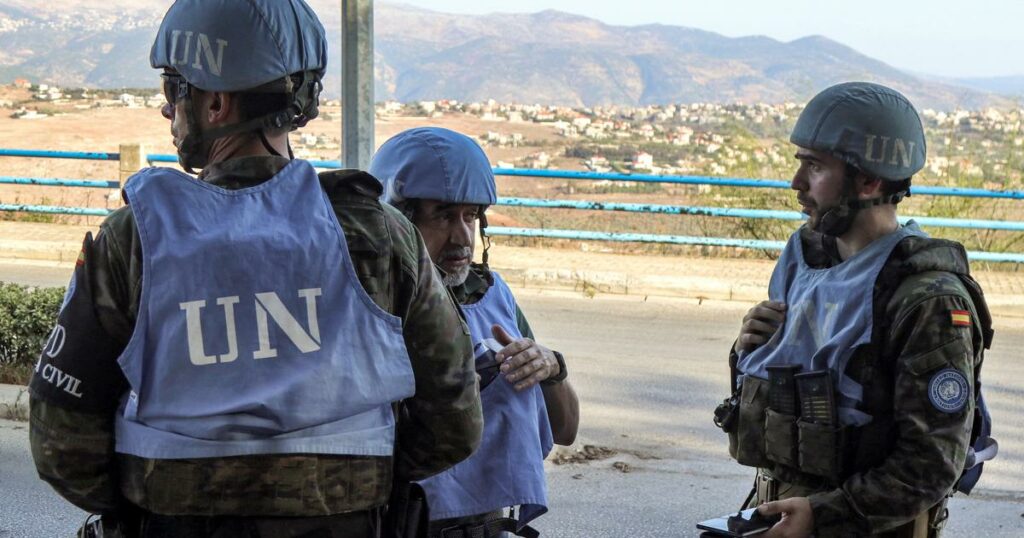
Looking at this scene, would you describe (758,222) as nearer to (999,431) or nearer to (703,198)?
(703,198)

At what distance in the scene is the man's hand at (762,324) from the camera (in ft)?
8.50

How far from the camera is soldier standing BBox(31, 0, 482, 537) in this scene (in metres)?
1.67

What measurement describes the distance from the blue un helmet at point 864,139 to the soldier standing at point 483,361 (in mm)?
689

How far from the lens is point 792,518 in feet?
7.73

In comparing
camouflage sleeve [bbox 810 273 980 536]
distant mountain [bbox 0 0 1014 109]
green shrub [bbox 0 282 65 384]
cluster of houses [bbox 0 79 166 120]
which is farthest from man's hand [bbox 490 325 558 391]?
distant mountain [bbox 0 0 1014 109]

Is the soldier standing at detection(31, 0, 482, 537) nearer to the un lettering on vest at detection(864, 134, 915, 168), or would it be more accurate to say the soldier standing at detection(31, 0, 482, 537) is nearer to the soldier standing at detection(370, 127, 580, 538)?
the soldier standing at detection(370, 127, 580, 538)

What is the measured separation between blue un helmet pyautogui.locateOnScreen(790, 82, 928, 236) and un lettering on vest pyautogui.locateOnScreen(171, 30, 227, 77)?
1.32 m

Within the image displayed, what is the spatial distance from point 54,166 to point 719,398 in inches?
1172

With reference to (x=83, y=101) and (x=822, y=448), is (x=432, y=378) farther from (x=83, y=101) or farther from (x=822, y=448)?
(x=83, y=101)

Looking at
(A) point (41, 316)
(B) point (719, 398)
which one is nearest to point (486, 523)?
(A) point (41, 316)

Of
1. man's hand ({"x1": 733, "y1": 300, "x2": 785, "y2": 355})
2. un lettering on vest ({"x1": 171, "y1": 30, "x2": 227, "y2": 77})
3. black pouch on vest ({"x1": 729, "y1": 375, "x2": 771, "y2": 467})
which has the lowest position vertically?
black pouch on vest ({"x1": 729, "y1": 375, "x2": 771, "y2": 467})

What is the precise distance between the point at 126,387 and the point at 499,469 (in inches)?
35.4

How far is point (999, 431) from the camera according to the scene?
Answer: 6992mm

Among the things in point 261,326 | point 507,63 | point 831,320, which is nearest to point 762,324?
point 831,320
